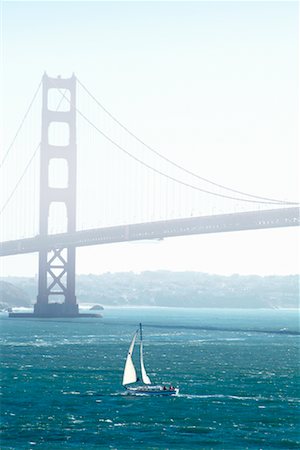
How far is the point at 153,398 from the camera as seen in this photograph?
54844 mm

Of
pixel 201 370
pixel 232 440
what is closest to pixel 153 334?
pixel 201 370

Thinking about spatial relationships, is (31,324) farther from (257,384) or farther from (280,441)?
(280,441)

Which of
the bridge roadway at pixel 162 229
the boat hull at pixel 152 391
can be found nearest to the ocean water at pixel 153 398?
the boat hull at pixel 152 391

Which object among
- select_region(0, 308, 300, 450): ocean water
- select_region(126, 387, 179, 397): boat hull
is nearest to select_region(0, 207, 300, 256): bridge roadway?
select_region(0, 308, 300, 450): ocean water

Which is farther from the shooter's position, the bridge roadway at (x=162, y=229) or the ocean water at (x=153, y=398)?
the bridge roadway at (x=162, y=229)

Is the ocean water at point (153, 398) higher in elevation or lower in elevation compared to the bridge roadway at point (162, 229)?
lower

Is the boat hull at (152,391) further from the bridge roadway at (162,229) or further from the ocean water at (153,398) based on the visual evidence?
the bridge roadway at (162,229)

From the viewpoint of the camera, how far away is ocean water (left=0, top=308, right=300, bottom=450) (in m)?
41.6

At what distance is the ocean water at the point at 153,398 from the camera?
41594 millimetres

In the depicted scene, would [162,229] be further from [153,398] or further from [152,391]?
[153,398]

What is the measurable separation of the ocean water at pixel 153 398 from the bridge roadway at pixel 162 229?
1246 cm

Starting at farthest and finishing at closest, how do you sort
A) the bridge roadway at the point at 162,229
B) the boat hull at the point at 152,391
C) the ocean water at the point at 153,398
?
the bridge roadway at the point at 162,229, the boat hull at the point at 152,391, the ocean water at the point at 153,398

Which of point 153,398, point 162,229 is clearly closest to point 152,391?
point 153,398

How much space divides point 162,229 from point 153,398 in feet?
188
